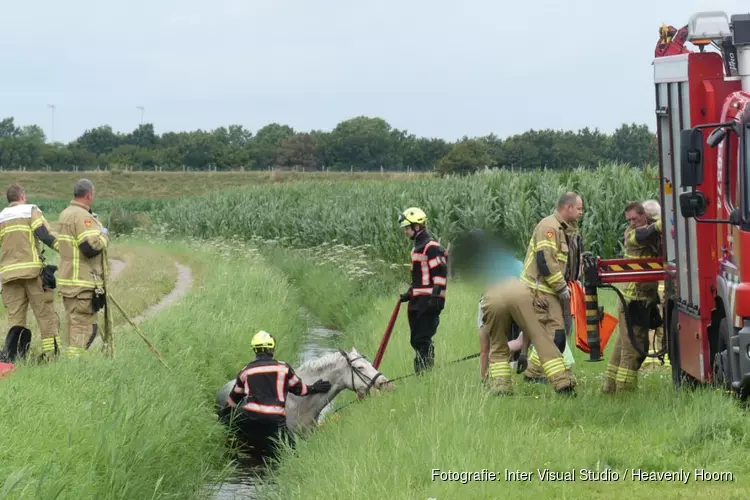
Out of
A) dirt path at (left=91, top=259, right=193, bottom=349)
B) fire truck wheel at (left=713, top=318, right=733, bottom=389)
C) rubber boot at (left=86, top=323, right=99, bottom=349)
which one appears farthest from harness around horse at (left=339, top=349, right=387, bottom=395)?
dirt path at (left=91, top=259, right=193, bottom=349)

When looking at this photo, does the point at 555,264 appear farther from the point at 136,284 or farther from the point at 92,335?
the point at 136,284

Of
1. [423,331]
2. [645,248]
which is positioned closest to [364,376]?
[423,331]

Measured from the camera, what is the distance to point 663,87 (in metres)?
11.4

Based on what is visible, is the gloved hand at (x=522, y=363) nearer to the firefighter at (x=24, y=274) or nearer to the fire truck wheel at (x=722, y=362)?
the fire truck wheel at (x=722, y=362)

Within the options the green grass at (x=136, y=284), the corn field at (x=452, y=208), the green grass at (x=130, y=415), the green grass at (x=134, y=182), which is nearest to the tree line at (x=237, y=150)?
the green grass at (x=134, y=182)

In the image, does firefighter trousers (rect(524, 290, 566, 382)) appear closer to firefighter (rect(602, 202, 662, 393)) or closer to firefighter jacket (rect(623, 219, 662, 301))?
firefighter (rect(602, 202, 662, 393))

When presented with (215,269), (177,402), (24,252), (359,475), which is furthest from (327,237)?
(359,475)

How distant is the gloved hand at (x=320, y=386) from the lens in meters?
12.0

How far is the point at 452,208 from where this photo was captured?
1264 inches

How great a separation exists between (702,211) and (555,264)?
2180 millimetres

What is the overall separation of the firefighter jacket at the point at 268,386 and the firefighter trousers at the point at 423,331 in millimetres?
1907

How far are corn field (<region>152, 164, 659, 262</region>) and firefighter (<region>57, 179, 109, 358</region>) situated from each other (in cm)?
911

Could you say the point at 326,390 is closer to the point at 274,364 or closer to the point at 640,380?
the point at 274,364

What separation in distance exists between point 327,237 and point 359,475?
29.0 metres
